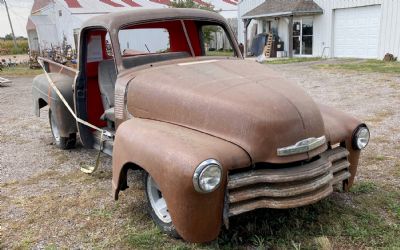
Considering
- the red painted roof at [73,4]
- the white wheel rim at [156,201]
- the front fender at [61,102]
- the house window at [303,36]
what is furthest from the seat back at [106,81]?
the red painted roof at [73,4]

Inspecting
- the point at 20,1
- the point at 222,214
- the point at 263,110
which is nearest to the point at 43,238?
the point at 222,214

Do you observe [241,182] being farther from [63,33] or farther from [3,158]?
[63,33]

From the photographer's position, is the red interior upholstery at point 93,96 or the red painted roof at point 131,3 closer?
the red interior upholstery at point 93,96

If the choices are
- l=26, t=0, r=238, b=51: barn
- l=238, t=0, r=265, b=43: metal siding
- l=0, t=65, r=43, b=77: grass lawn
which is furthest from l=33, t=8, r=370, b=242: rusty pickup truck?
l=26, t=0, r=238, b=51: barn

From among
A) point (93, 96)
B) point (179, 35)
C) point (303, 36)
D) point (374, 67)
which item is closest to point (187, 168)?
point (179, 35)

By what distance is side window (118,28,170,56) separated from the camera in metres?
4.86

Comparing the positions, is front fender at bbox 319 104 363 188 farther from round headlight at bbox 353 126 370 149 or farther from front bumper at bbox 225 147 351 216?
front bumper at bbox 225 147 351 216

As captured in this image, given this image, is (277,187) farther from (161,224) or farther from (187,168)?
(161,224)

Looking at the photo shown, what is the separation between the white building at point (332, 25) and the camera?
1706 centimetres

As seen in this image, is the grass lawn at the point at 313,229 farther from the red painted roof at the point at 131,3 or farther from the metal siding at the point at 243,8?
the red painted roof at the point at 131,3

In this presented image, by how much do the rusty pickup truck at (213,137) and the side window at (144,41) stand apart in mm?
127

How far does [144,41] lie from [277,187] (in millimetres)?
3210

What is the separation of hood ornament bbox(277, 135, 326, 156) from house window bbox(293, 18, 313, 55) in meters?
19.0

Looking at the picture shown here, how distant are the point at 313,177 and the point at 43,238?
7.71ft
